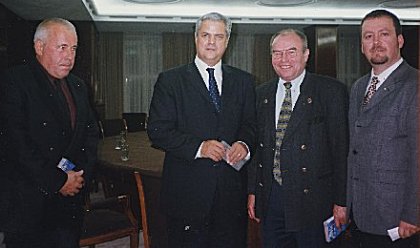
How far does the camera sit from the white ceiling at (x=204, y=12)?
7.98 meters

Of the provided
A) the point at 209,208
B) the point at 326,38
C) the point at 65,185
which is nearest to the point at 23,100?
the point at 65,185

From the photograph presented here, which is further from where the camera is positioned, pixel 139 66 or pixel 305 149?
pixel 139 66

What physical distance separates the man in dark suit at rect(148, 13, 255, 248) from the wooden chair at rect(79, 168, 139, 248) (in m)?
0.89

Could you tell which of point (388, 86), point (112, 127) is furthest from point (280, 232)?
point (112, 127)

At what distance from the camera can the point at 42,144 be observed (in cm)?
220

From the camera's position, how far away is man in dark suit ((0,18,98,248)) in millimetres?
2139

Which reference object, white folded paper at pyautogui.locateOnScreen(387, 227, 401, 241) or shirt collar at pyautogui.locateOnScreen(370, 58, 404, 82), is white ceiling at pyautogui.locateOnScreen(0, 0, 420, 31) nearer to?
shirt collar at pyautogui.locateOnScreen(370, 58, 404, 82)

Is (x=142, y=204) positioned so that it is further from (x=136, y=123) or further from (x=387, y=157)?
(x=136, y=123)

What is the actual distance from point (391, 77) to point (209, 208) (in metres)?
1.05

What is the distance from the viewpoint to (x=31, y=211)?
2166 millimetres

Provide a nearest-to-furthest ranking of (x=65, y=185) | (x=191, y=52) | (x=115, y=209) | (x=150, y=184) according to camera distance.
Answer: (x=65, y=185), (x=150, y=184), (x=115, y=209), (x=191, y=52)

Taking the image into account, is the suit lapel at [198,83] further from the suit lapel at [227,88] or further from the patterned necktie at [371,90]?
the patterned necktie at [371,90]

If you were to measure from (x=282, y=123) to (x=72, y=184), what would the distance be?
3.62ft

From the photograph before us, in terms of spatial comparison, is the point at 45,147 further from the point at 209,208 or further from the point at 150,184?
the point at 209,208
